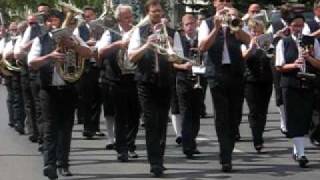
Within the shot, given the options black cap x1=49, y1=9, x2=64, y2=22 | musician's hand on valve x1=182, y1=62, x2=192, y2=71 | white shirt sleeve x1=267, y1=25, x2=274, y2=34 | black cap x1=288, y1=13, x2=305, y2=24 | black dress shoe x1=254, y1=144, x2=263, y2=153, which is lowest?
black dress shoe x1=254, y1=144, x2=263, y2=153

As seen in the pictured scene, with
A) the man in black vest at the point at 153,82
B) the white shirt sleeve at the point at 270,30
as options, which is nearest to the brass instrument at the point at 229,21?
the man in black vest at the point at 153,82

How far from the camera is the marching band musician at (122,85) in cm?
1088

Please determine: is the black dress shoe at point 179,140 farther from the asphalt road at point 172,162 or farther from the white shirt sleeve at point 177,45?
the white shirt sleeve at point 177,45

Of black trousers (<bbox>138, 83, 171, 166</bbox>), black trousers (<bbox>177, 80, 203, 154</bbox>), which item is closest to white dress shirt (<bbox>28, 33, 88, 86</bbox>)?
black trousers (<bbox>138, 83, 171, 166</bbox>)

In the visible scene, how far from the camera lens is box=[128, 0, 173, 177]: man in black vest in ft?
31.8

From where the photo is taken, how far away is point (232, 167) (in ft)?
33.6

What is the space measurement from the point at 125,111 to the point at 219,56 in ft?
5.87

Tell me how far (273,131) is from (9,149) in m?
4.90

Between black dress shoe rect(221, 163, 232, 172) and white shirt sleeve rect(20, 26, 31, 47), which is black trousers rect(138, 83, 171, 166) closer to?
black dress shoe rect(221, 163, 232, 172)

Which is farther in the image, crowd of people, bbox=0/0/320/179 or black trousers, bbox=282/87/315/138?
black trousers, bbox=282/87/315/138

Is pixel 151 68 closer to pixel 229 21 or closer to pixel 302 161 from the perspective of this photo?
pixel 229 21

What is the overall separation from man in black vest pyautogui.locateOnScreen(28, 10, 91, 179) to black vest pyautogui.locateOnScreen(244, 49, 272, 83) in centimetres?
305

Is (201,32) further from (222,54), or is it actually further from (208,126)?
(208,126)

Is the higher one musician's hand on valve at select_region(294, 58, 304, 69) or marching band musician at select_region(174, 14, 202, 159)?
musician's hand on valve at select_region(294, 58, 304, 69)
